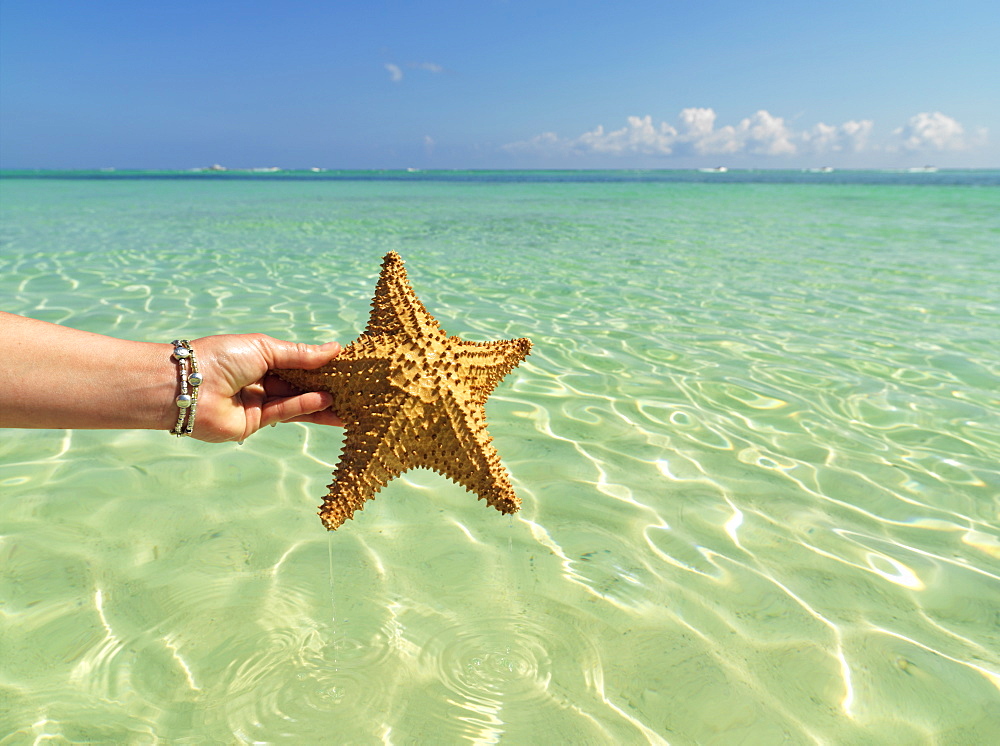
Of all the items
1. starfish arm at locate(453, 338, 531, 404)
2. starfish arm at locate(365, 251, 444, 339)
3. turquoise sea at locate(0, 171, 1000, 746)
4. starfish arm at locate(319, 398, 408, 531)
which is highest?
starfish arm at locate(365, 251, 444, 339)

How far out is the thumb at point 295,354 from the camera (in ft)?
8.85

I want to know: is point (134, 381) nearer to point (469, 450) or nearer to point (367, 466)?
point (367, 466)

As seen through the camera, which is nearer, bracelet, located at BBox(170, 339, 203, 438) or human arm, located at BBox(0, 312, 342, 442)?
human arm, located at BBox(0, 312, 342, 442)

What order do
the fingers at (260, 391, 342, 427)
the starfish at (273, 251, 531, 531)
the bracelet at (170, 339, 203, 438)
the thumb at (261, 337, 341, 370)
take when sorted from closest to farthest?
the starfish at (273, 251, 531, 531), the bracelet at (170, 339, 203, 438), the thumb at (261, 337, 341, 370), the fingers at (260, 391, 342, 427)

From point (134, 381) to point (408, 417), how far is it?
3.53ft

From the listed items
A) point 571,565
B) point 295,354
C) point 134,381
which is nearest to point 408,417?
point 295,354

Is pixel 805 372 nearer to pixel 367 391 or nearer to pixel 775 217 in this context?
pixel 367 391

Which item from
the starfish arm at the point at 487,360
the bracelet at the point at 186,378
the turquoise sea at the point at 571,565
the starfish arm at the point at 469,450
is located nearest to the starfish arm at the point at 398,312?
the starfish arm at the point at 487,360

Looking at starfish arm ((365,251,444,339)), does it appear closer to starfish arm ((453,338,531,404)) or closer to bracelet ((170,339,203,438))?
starfish arm ((453,338,531,404))

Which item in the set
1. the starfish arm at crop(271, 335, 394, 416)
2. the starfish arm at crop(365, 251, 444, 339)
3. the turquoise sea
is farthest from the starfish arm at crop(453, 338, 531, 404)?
the turquoise sea

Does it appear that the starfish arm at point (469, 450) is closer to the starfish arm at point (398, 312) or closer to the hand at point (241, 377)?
the starfish arm at point (398, 312)

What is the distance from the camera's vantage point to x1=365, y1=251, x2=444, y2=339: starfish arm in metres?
2.60

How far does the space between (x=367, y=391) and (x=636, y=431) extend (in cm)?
250

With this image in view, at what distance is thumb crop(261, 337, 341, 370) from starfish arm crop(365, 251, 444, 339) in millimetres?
181
